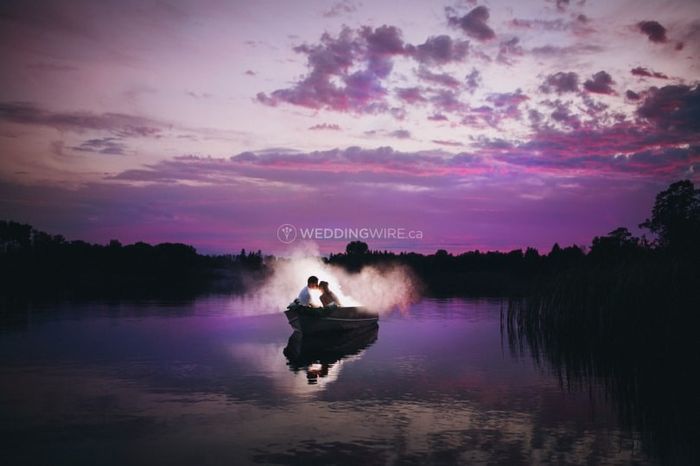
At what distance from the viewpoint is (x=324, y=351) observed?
25.2 m

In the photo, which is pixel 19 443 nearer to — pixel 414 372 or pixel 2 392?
pixel 2 392

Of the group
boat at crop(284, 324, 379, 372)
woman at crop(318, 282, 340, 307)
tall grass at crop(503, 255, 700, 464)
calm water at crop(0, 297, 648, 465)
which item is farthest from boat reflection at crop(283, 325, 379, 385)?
tall grass at crop(503, 255, 700, 464)

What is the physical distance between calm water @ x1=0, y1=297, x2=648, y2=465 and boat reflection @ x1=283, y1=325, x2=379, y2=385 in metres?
0.16

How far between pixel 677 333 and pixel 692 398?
771cm

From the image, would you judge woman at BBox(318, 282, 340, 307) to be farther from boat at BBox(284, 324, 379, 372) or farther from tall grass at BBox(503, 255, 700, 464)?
tall grass at BBox(503, 255, 700, 464)

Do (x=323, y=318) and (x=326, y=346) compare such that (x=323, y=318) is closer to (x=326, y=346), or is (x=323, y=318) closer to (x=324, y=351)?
(x=326, y=346)

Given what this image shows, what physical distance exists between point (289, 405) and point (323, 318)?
43.8 feet

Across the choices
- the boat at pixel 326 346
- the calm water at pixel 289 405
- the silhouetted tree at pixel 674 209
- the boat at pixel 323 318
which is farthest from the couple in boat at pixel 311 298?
the silhouetted tree at pixel 674 209

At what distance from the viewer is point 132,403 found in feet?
47.2

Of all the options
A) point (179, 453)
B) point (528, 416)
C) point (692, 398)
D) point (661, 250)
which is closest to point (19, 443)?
point (179, 453)

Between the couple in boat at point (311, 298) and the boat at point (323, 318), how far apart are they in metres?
0.38

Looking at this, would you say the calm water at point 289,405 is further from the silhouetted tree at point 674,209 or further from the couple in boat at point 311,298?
the silhouetted tree at point 674,209

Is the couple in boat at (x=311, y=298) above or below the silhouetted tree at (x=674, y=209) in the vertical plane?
below

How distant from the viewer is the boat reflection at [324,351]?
1936cm
